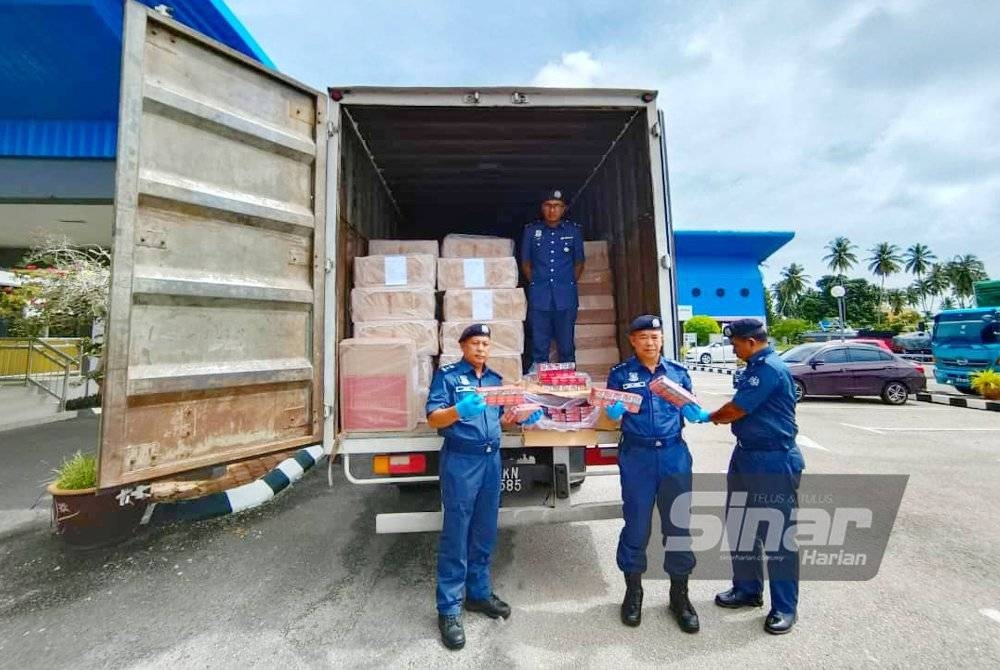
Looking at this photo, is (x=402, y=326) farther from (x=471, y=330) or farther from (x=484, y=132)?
(x=484, y=132)

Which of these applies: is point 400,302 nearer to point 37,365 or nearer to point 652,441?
point 652,441

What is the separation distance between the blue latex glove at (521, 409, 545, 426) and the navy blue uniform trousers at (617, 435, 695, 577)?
537 millimetres

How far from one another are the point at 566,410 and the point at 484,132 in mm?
2834

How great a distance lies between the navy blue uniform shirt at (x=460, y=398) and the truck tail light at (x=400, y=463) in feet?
1.11

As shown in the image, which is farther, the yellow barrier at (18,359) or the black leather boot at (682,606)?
the yellow barrier at (18,359)

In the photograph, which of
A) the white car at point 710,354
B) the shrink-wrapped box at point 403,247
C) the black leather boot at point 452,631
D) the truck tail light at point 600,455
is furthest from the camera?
the white car at point 710,354

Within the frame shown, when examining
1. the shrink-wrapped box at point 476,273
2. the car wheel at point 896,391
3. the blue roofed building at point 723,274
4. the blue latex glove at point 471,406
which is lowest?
the car wheel at point 896,391

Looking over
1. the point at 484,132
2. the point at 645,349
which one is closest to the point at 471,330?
the point at 645,349

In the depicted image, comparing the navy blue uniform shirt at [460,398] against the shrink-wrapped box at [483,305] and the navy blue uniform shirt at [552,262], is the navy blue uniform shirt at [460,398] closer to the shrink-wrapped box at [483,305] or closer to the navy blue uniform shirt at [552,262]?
the shrink-wrapped box at [483,305]

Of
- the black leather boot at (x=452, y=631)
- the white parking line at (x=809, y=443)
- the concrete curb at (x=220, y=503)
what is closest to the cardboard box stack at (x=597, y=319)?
the black leather boot at (x=452, y=631)

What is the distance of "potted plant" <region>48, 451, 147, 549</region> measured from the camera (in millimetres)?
3482

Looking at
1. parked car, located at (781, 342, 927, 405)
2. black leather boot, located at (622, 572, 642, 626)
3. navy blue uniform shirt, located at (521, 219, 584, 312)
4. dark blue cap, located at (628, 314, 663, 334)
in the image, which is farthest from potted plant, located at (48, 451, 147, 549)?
parked car, located at (781, 342, 927, 405)

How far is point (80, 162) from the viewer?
24.4ft

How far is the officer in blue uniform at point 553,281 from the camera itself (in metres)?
3.98
